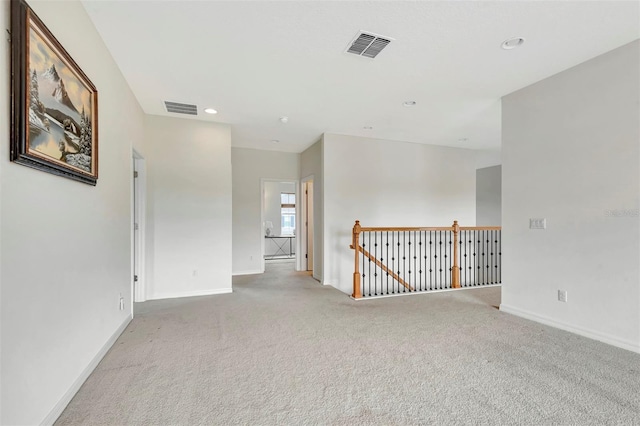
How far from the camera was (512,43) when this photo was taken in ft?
8.06

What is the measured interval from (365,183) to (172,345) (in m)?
3.92

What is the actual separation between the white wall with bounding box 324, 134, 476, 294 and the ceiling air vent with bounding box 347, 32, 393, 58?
2486 mm

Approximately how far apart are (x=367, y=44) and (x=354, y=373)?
2608 millimetres

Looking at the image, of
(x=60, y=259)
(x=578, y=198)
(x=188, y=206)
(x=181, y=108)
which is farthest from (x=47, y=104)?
(x=578, y=198)

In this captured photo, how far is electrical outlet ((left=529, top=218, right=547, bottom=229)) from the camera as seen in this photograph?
3131 mm

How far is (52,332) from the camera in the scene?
1.63 meters

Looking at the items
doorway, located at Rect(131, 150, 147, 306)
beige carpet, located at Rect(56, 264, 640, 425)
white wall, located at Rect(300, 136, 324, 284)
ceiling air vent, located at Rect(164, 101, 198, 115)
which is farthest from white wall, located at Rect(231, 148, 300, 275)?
beige carpet, located at Rect(56, 264, 640, 425)

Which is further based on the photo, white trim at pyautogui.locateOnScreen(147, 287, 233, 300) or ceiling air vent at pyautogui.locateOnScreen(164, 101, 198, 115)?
white trim at pyautogui.locateOnScreen(147, 287, 233, 300)

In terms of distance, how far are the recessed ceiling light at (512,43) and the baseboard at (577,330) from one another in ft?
8.77

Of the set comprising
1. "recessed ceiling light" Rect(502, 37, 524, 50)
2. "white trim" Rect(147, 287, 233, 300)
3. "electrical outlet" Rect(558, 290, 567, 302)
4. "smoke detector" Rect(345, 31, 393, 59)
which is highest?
"recessed ceiling light" Rect(502, 37, 524, 50)

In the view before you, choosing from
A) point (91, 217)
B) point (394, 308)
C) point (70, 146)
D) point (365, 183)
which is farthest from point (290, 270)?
point (70, 146)

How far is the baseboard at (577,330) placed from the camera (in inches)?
97.7

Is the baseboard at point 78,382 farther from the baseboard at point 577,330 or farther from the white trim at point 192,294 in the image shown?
the baseboard at point 577,330

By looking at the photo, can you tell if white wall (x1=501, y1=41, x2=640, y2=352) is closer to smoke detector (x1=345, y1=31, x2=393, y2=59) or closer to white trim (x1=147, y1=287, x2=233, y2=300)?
smoke detector (x1=345, y1=31, x2=393, y2=59)
